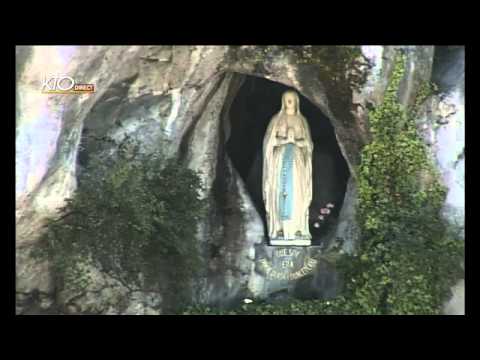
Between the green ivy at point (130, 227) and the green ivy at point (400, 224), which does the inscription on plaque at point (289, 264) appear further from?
the green ivy at point (130, 227)

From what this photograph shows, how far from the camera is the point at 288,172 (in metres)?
9.70

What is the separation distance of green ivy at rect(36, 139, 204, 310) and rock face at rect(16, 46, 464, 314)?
A: 165mm

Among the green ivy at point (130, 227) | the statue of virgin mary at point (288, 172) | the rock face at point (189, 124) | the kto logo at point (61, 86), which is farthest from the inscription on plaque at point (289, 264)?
the kto logo at point (61, 86)

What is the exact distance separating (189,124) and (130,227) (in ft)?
5.02

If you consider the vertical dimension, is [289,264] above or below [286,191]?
below

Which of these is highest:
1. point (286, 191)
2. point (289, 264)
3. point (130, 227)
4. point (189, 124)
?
point (189, 124)

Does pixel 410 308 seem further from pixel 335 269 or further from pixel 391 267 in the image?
pixel 335 269

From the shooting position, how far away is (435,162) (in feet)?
28.7

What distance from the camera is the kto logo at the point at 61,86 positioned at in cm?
809

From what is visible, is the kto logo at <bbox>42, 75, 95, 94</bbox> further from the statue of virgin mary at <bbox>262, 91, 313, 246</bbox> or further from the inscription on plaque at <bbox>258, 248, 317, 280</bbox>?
the inscription on plaque at <bbox>258, 248, 317, 280</bbox>

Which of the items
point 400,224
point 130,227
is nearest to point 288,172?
point 400,224

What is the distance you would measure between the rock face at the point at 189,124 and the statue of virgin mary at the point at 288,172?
0.37 metres

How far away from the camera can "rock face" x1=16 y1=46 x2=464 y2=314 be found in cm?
814

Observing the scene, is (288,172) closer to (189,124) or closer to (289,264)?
(289,264)
